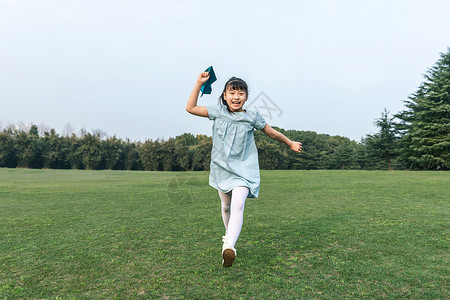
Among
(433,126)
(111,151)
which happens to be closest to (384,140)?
→ (433,126)

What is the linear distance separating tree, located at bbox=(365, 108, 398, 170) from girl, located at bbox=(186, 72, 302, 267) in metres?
42.7

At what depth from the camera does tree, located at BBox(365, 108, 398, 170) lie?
136 ft

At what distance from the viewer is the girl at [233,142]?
338 cm

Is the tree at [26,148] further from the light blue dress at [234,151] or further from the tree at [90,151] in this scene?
the light blue dress at [234,151]

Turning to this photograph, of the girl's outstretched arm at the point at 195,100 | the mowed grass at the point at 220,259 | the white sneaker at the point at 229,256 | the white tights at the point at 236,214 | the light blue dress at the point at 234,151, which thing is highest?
the girl's outstretched arm at the point at 195,100

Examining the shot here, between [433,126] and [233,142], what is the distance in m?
33.3

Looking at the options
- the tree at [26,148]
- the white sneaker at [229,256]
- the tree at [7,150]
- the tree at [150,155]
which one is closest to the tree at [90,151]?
the tree at [26,148]

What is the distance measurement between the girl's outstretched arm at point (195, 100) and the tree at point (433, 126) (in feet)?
107

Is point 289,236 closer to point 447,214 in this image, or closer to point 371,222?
point 371,222

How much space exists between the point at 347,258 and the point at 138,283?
213cm

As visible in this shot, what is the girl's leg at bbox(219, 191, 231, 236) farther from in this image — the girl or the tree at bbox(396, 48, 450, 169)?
the tree at bbox(396, 48, 450, 169)

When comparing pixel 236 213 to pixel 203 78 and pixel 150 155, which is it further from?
pixel 150 155

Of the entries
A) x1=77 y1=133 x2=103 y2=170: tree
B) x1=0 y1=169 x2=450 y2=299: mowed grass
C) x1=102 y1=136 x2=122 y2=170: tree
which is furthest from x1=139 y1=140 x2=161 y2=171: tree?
x1=0 y1=169 x2=450 y2=299: mowed grass

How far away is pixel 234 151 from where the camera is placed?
11.4ft
